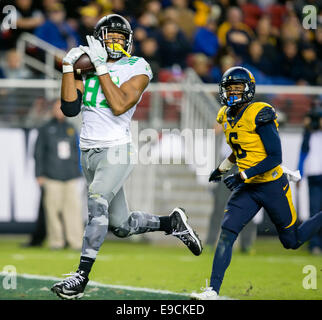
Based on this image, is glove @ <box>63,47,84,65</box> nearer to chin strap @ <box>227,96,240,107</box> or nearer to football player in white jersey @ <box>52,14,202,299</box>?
football player in white jersey @ <box>52,14,202,299</box>

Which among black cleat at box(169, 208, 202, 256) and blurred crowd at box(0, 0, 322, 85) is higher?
blurred crowd at box(0, 0, 322, 85)

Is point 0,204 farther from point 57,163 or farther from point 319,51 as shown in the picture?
point 319,51

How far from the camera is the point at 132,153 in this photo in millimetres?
5531

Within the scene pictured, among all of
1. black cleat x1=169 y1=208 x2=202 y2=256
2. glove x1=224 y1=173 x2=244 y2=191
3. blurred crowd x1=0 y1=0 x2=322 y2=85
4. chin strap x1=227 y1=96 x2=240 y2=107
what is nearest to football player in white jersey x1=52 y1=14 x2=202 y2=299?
black cleat x1=169 y1=208 x2=202 y2=256

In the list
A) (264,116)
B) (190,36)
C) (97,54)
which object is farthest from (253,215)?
(190,36)

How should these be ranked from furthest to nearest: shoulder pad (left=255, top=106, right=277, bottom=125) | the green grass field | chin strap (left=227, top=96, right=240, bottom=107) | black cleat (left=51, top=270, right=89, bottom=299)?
the green grass field → chin strap (left=227, top=96, right=240, bottom=107) → shoulder pad (left=255, top=106, right=277, bottom=125) → black cleat (left=51, top=270, right=89, bottom=299)

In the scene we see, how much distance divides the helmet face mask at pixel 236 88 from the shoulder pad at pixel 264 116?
186mm

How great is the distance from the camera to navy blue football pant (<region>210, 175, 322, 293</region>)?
5.41 metres

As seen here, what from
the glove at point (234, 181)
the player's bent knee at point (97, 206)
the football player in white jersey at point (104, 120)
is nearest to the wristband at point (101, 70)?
the football player in white jersey at point (104, 120)

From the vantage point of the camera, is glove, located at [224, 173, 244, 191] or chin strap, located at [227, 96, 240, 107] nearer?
glove, located at [224, 173, 244, 191]

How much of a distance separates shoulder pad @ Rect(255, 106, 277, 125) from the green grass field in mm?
1353

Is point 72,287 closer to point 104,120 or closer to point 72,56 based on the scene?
point 104,120

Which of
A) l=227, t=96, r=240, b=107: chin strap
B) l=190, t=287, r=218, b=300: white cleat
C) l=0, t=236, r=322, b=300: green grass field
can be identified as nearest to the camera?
l=190, t=287, r=218, b=300: white cleat
